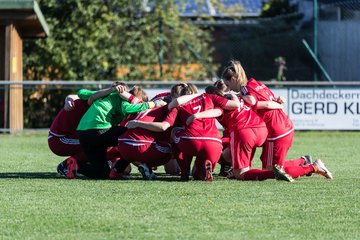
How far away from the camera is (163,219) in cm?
770

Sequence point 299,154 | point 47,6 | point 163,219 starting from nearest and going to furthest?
point 163,219
point 299,154
point 47,6

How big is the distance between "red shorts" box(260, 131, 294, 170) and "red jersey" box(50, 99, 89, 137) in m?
2.21

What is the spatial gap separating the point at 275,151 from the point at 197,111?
1.00 metres

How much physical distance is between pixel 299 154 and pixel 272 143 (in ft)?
14.8

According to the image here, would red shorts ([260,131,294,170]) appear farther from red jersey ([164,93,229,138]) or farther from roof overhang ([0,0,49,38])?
roof overhang ([0,0,49,38])

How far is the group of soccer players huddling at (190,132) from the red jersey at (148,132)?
11mm

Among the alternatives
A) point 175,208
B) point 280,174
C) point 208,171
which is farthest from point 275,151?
point 175,208

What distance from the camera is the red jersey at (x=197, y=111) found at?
35.1 ft

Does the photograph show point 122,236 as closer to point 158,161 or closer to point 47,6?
point 158,161

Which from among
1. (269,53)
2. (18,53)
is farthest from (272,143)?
(269,53)

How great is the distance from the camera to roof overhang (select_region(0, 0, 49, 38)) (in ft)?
67.5

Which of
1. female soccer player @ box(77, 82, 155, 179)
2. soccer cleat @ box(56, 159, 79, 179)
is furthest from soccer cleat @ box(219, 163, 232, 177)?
soccer cleat @ box(56, 159, 79, 179)

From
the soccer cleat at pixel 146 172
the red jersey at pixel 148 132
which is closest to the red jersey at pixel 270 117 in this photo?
the red jersey at pixel 148 132

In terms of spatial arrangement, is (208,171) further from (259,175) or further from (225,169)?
(225,169)
